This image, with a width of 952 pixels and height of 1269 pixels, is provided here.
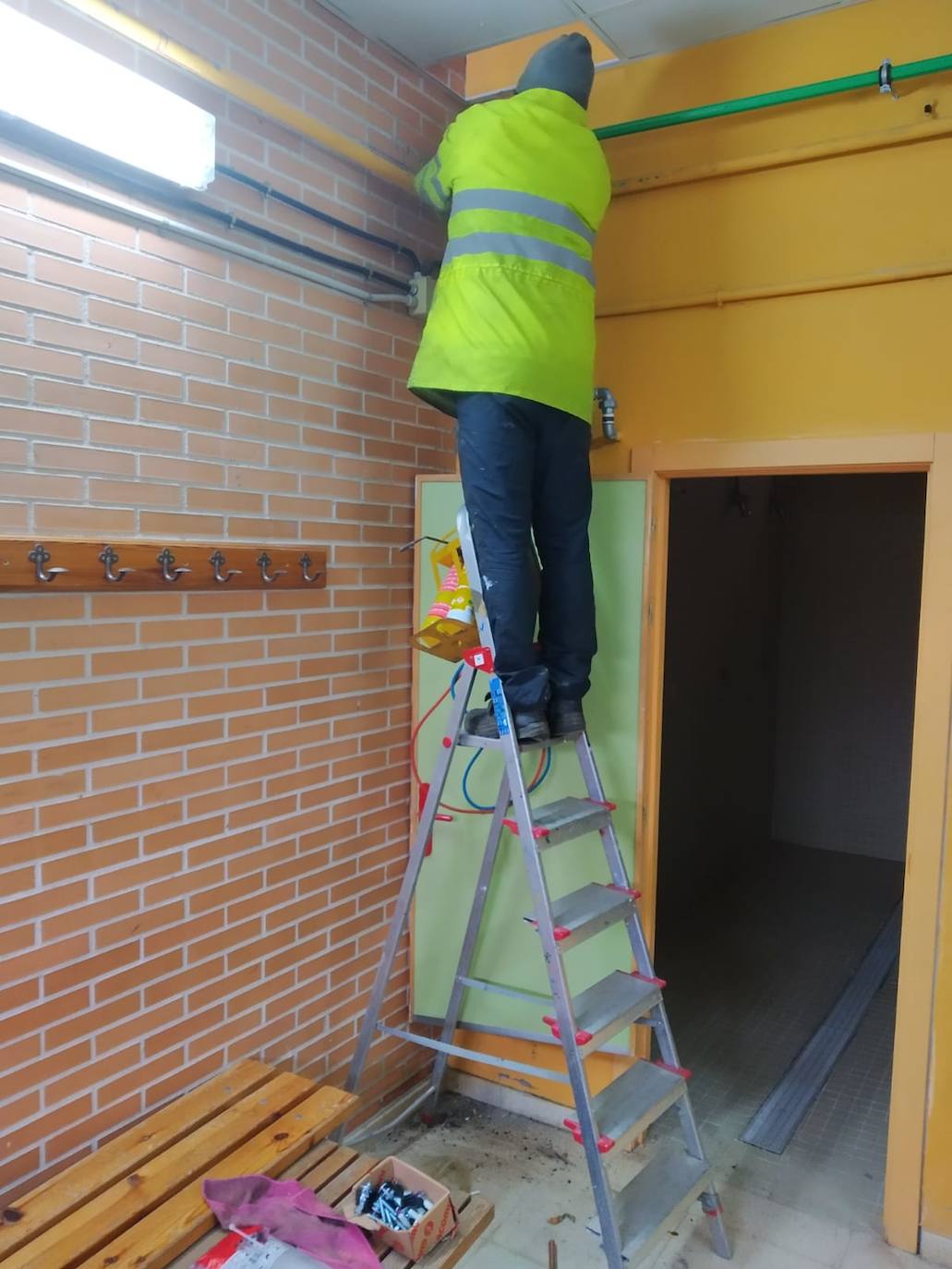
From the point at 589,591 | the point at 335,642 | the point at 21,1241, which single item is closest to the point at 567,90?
the point at 589,591

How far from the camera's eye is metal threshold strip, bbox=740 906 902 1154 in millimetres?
2865

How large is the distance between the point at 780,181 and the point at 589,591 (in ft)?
3.93

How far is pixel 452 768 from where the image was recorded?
2889 millimetres

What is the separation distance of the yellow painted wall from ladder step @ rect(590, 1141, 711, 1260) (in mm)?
613

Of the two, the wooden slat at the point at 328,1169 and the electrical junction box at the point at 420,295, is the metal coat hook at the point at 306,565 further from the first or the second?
the wooden slat at the point at 328,1169

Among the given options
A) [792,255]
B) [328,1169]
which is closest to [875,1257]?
[328,1169]

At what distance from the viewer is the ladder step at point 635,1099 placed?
7.13 feet

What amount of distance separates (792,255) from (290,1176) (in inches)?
101

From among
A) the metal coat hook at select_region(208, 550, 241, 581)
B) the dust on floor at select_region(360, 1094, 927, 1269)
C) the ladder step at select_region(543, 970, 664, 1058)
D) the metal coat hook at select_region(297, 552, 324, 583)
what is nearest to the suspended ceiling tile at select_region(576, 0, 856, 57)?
the metal coat hook at select_region(297, 552, 324, 583)

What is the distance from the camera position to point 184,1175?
194 centimetres

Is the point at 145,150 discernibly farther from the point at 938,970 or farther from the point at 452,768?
the point at 938,970

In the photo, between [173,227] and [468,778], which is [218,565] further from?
[468,778]

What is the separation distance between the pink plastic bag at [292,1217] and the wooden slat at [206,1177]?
0.12 ft

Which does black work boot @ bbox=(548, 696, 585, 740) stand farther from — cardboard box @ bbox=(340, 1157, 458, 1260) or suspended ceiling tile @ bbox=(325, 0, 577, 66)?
suspended ceiling tile @ bbox=(325, 0, 577, 66)
